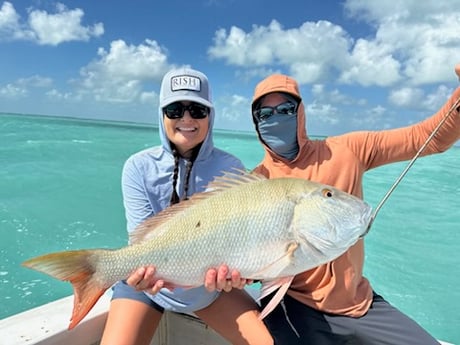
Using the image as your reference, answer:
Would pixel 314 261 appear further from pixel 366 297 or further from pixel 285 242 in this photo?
pixel 366 297

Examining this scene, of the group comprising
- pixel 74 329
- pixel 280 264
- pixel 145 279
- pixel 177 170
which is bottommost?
pixel 74 329

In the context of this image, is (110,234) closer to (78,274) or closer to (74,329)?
(74,329)

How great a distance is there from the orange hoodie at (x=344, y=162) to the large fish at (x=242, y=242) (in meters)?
0.51

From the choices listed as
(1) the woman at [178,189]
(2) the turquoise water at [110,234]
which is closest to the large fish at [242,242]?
(1) the woman at [178,189]

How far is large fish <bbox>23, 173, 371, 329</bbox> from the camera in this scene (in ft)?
5.31

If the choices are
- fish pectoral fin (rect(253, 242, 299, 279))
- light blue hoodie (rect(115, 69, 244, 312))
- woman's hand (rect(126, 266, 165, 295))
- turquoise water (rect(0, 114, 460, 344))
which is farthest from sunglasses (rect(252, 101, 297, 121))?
turquoise water (rect(0, 114, 460, 344))

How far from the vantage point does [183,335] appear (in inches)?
101

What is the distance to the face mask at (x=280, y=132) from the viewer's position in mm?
2256

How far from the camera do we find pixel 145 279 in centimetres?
176

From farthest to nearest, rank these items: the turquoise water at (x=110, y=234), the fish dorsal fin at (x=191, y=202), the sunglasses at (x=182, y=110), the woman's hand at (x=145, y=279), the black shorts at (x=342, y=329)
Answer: the turquoise water at (x=110, y=234), the sunglasses at (x=182, y=110), the black shorts at (x=342, y=329), the fish dorsal fin at (x=191, y=202), the woman's hand at (x=145, y=279)

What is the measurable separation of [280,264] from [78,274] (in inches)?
34.3

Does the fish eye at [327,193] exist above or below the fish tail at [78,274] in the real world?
above

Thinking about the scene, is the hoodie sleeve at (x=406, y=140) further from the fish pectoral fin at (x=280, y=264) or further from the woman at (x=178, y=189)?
the fish pectoral fin at (x=280, y=264)

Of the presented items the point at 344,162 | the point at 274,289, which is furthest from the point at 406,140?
the point at 274,289
